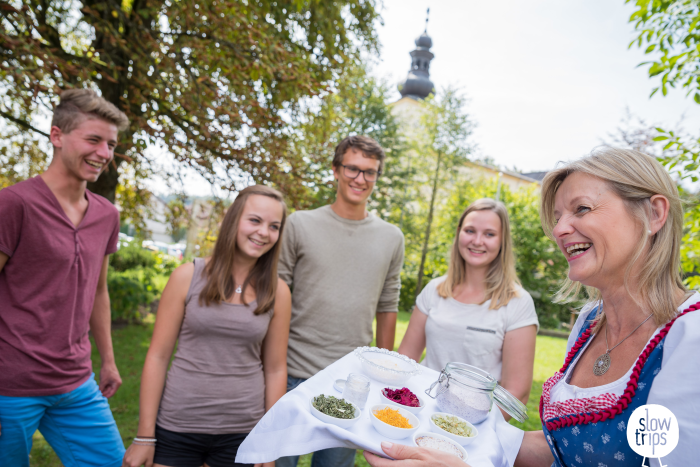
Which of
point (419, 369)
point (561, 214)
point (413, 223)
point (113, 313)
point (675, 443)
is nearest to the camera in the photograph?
point (675, 443)

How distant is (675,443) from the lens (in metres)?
1.16

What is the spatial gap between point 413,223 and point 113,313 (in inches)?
624

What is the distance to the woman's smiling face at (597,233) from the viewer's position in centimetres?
144

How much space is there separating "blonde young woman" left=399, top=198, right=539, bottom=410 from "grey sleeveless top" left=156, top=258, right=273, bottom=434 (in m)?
1.13

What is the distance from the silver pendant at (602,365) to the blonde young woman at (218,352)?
167cm

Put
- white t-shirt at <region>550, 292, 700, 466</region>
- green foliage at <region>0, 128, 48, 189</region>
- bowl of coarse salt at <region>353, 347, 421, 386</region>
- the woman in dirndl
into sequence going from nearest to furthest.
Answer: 1. white t-shirt at <region>550, 292, 700, 466</region>
2. the woman in dirndl
3. bowl of coarse salt at <region>353, 347, 421, 386</region>
4. green foliage at <region>0, 128, 48, 189</region>

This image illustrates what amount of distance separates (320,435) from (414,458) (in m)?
0.33

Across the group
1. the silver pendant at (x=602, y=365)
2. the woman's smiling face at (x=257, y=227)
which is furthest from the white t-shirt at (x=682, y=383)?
the woman's smiling face at (x=257, y=227)

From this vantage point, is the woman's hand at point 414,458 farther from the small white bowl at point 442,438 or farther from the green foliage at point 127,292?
the green foliage at point 127,292

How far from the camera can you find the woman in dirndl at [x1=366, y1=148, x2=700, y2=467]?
1267mm

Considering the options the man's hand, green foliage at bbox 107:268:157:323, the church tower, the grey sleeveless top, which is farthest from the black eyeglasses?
the church tower

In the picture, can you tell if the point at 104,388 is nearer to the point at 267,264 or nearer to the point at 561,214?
the point at 267,264

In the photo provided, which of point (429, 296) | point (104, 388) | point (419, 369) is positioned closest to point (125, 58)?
Result: point (104, 388)

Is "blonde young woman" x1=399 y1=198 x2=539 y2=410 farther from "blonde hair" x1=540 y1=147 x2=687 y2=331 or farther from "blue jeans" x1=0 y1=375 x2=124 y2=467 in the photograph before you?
"blue jeans" x1=0 y1=375 x2=124 y2=467
